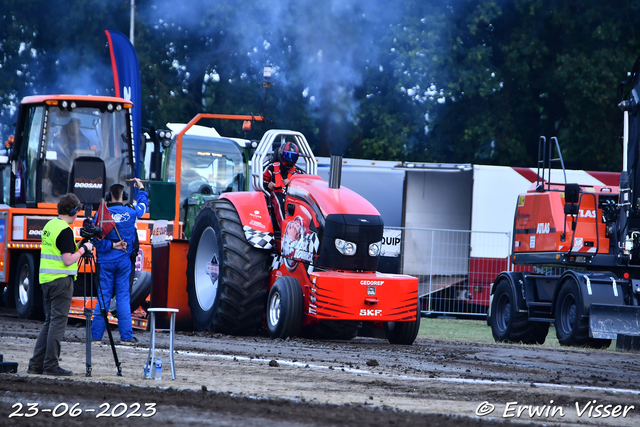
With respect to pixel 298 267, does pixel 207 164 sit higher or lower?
higher

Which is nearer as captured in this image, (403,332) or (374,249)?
(374,249)

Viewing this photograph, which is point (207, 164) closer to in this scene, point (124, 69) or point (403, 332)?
point (124, 69)

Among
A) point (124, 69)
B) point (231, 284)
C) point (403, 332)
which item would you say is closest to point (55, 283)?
point (231, 284)

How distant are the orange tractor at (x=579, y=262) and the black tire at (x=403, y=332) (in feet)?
8.67

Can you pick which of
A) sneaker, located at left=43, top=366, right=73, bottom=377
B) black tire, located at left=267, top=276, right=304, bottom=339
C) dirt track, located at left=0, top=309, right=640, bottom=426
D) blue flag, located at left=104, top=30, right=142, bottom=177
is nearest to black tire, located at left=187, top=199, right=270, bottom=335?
dirt track, located at left=0, top=309, right=640, bottom=426

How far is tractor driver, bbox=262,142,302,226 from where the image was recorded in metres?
11.8

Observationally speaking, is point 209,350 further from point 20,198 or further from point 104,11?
point 104,11

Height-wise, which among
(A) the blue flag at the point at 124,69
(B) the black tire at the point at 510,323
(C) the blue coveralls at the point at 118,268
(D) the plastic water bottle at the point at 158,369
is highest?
(A) the blue flag at the point at 124,69

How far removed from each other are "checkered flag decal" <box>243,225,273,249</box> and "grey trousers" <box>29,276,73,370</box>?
383cm

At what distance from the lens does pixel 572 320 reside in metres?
12.9

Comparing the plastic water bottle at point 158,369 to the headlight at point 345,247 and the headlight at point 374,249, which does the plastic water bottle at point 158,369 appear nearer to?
the headlight at point 345,247

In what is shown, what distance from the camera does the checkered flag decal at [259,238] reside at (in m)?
11.5

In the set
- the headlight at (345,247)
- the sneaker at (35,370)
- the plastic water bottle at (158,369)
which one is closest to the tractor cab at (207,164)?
the headlight at (345,247)

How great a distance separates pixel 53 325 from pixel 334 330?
4.52m
